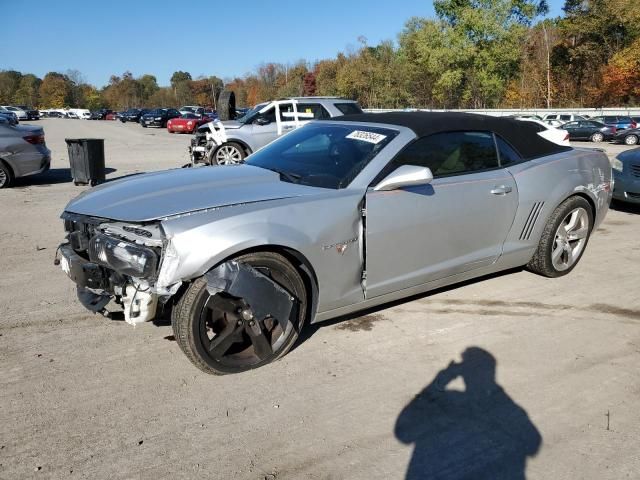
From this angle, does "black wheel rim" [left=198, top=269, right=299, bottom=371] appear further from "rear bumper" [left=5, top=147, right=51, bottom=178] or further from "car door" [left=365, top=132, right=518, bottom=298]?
"rear bumper" [left=5, top=147, right=51, bottom=178]

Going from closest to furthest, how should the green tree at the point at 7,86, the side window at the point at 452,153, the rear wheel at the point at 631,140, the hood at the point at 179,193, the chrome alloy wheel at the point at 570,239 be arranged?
the hood at the point at 179,193, the side window at the point at 452,153, the chrome alloy wheel at the point at 570,239, the rear wheel at the point at 631,140, the green tree at the point at 7,86

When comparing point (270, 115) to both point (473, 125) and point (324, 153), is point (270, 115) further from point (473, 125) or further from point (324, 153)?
point (324, 153)

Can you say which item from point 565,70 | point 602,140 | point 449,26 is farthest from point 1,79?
point 602,140

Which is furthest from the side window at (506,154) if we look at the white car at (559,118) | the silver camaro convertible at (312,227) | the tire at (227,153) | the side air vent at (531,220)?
the white car at (559,118)

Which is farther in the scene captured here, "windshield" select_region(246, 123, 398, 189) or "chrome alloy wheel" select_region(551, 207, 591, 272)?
"chrome alloy wheel" select_region(551, 207, 591, 272)

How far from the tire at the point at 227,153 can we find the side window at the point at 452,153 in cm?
901

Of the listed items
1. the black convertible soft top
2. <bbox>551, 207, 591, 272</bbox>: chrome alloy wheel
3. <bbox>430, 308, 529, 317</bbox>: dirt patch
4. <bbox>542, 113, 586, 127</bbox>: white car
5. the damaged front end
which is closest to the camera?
the damaged front end

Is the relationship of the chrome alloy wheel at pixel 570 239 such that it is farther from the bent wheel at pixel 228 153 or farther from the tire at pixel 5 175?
the tire at pixel 5 175

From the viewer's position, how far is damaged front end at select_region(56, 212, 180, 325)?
115 inches

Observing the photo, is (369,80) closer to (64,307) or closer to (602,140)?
(602,140)

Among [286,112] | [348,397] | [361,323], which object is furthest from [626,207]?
[286,112]

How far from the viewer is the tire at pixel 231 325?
9.82 feet

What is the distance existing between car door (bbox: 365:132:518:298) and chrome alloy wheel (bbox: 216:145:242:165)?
30.1 feet

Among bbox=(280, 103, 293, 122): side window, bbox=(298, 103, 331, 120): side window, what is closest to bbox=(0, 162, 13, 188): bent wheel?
bbox=(280, 103, 293, 122): side window
